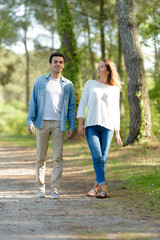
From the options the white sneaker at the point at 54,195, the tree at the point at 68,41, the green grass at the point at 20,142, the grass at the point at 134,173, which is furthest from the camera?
the green grass at the point at 20,142

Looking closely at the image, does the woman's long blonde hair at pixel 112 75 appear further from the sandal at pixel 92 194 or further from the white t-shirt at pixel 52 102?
the sandal at pixel 92 194

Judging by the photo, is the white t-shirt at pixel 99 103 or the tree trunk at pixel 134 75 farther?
the tree trunk at pixel 134 75

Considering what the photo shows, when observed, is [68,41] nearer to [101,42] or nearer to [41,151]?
[101,42]

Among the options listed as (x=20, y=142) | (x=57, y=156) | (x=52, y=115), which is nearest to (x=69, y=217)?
(x=57, y=156)

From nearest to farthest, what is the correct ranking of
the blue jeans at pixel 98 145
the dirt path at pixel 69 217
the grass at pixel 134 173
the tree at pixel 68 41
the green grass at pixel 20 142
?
1. the dirt path at pixel 69 217
2. the grass at pixel 134 173
3. the blue jeans at pixel 98 145
4. the tree at pixel 68 41
5. the green grass at pixel 20 142

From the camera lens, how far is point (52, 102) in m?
6.75

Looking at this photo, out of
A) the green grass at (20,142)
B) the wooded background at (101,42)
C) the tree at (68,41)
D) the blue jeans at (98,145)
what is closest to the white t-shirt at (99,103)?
the blue jeans at (98,145)

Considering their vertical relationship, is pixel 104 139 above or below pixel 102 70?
below

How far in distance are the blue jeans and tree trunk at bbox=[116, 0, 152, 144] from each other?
6345 millimetres

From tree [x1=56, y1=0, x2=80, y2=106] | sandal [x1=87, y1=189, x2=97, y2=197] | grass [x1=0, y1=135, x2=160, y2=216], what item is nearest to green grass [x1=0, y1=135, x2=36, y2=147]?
tree [x1=56, y1=0, x2=80, y2=106]

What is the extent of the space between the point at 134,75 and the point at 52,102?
692 cm

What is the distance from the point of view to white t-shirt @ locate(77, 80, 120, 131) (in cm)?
673

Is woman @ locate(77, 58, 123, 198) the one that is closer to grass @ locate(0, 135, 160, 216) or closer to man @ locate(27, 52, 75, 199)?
man @ locate(27, 52, 75, 199)

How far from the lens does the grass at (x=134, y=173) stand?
6438mm
